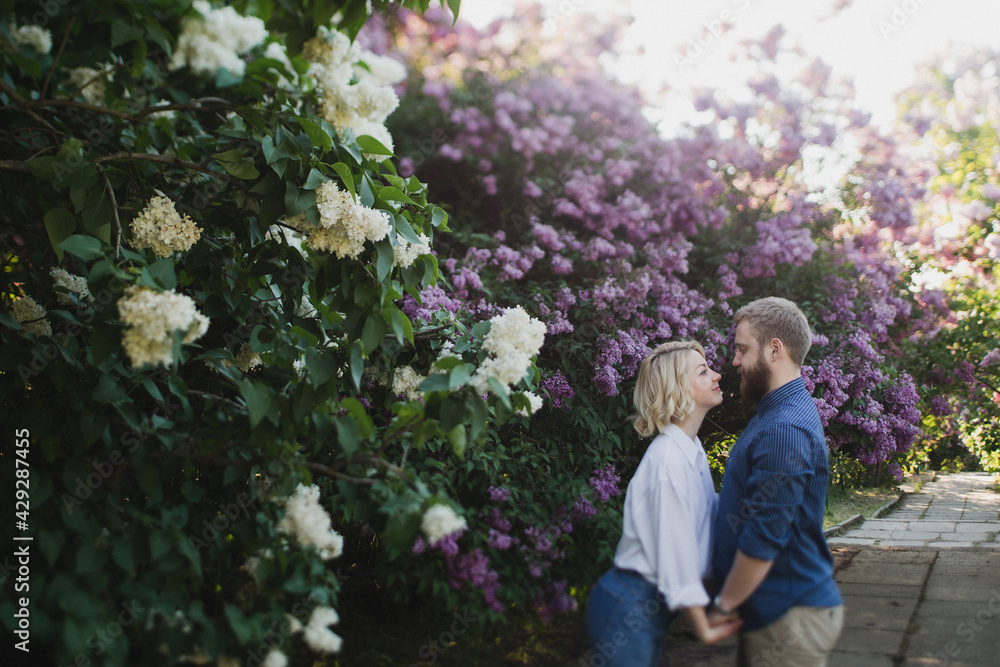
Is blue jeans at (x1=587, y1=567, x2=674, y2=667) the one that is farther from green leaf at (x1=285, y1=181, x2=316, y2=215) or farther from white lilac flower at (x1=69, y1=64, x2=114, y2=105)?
white lilac flower at (x1=69, y1=64, x2=114, y2=105)

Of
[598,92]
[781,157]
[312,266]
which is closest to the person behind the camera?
[312,266]

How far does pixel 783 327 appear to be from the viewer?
2023 mm

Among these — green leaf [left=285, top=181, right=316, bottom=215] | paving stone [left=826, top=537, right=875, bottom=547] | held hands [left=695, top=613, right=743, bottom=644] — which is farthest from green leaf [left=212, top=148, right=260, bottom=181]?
paving stone [left=826, top=537, right=875, bottom=547]

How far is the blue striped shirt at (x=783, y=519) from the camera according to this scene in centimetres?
164

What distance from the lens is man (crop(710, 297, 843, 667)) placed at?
1.64m

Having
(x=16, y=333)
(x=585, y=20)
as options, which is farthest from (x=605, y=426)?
(x=585, y=20)

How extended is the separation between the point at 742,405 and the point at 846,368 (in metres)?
0.59

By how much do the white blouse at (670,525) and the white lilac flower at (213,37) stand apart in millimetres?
1728

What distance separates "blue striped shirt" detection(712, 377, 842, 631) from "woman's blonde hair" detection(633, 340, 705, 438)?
24cm

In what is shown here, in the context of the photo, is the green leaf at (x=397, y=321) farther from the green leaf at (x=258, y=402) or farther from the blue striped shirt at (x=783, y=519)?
the blue striped shirt at (x=783, y=519)

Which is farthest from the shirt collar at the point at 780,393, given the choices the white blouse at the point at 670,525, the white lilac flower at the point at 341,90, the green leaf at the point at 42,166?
the green leaf at the point at 42,166

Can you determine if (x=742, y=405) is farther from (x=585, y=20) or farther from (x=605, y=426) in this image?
(x=585, y=20)

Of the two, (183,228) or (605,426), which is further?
(605,426)

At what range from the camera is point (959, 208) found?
5.31 meters
